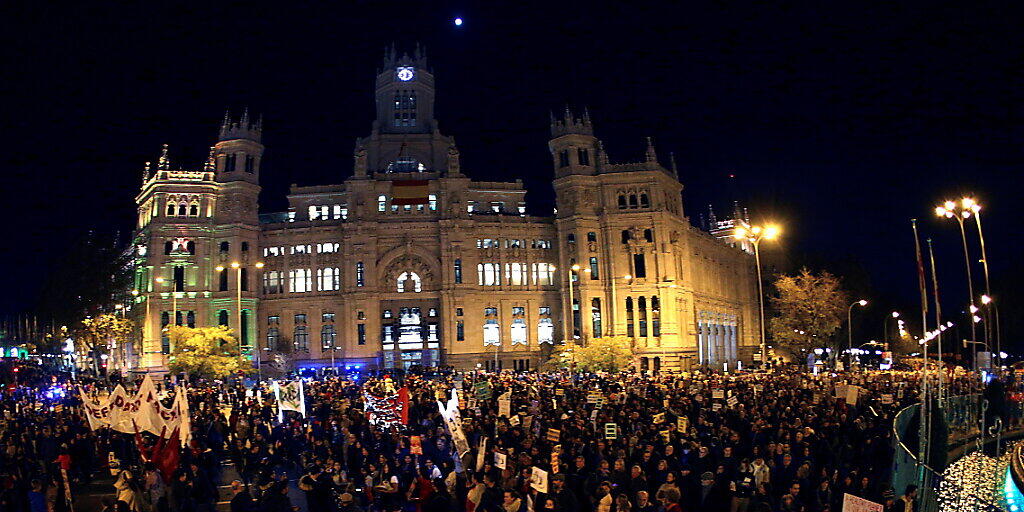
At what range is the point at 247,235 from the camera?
91.8 meters

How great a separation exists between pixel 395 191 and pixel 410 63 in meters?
20.8

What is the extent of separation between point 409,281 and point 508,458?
2910 inches

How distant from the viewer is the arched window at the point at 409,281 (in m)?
92.9

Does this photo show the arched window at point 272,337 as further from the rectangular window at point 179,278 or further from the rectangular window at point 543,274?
the rectangular window at point 543,274

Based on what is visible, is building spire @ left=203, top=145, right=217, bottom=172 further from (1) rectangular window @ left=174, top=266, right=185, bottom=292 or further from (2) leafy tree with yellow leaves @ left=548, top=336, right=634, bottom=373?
(2) leafy tree with yellow leaves @ left=548, top=336, right=634, bottom=373

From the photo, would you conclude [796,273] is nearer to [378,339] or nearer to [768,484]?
[378,339]

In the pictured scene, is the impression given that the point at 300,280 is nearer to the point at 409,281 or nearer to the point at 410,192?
the point at 409,281

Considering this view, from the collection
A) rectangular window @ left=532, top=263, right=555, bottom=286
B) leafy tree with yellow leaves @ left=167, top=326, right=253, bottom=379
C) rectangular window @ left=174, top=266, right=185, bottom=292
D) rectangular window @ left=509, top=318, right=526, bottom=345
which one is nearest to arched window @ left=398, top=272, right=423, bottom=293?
rectangular window @ left=509, top=318, right=526, bottom=345

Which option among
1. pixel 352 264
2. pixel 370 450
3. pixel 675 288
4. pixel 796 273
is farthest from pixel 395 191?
pixel 370 450

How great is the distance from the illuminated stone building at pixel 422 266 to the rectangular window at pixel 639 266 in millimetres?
101

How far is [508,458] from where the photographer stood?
66.0 feet

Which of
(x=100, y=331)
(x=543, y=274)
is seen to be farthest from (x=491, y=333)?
(x=100, y=331)

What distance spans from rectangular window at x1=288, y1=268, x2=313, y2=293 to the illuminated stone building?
15 cm

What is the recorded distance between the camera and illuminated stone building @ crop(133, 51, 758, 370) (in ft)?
292
